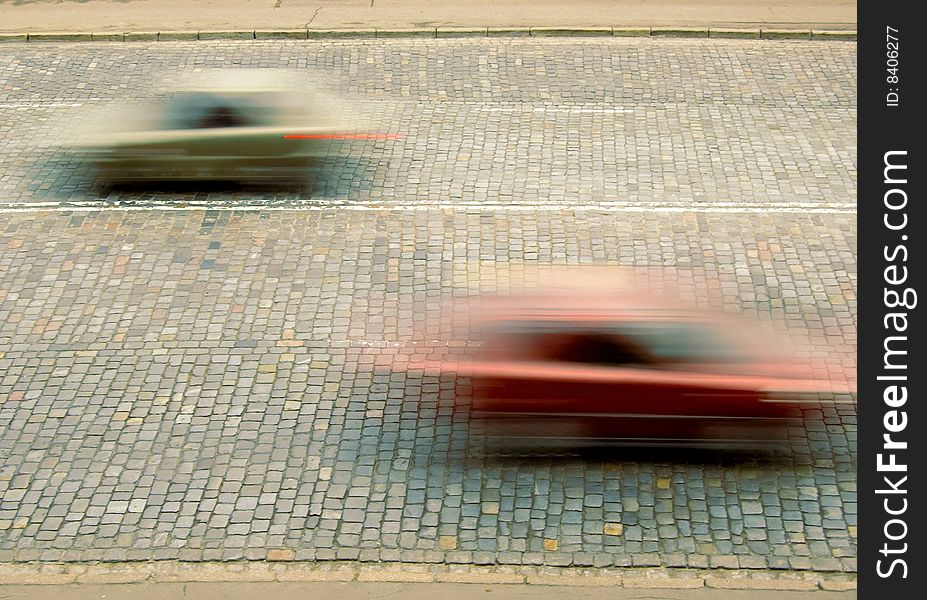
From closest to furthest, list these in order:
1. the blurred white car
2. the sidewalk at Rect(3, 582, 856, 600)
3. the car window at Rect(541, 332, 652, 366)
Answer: the sidewalk at Rect(3, 582, 856, 600)
the car window at Rect(541, 332, 652, 366)
the blurred white car

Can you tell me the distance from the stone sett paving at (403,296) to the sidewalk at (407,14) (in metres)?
0.84

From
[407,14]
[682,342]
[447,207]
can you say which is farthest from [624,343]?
[407,14]

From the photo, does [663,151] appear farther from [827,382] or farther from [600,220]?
[827,382]

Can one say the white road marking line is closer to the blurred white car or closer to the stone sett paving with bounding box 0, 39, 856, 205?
the stone sett paving with bounding box 0, 39, 856, 205

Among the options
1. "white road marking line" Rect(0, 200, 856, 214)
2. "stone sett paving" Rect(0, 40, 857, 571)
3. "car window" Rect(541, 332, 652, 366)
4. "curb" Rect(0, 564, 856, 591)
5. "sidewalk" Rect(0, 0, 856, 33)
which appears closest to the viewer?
"curb" Rect(0, 564, 856, 591)

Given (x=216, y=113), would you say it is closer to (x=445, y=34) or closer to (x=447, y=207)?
(x=447, y=207)

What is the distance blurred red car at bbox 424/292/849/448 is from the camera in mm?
9250

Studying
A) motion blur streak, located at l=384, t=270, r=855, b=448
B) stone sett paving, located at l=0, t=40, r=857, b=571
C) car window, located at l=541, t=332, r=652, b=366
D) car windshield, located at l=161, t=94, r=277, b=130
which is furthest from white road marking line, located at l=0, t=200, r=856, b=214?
car window, located at l=541, t=332, r=652, b=366

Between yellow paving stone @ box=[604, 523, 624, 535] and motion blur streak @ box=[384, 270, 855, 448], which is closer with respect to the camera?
yellow paving stone @ box=[604, 523, 624, 535]

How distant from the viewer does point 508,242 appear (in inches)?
521

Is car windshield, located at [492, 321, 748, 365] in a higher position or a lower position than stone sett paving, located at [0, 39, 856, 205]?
higher

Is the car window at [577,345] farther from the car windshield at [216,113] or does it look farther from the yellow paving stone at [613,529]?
the car windshield at [216,113]

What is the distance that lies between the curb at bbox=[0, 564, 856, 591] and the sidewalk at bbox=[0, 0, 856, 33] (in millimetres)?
13275

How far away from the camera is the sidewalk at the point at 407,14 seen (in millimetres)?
20000
